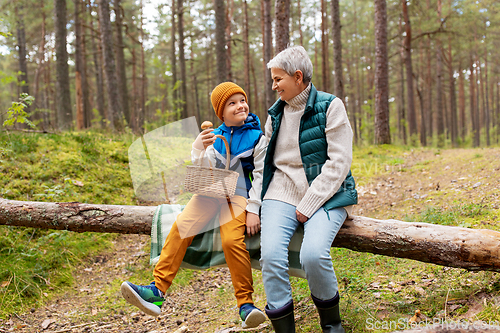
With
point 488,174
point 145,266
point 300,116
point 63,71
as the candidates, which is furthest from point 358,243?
point 63,71

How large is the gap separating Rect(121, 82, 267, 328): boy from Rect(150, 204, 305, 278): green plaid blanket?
0.11 m

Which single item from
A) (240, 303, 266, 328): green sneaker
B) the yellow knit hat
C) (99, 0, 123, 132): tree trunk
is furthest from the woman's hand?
(99, 0, 123, 132): tree trunk

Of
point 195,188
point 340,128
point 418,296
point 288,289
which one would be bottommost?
point 418,296

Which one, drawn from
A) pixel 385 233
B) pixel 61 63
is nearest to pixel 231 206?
pixel 385 233

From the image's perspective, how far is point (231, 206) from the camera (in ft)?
8.74

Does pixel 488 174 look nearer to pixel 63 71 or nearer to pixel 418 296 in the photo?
pixel 418 296

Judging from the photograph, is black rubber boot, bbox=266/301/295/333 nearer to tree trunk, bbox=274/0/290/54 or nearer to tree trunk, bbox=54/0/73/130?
tree trunk, bbox=274/0/290/54

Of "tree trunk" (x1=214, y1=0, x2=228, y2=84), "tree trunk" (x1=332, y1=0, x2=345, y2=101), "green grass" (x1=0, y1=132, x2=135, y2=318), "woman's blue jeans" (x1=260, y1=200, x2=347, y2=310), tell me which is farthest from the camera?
"tree trunk" (x1=332, y1=0, x2=345, y2=101)

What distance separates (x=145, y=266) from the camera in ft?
14.8

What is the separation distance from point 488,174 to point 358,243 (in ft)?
13.5

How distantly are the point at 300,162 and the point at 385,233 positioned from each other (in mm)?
862

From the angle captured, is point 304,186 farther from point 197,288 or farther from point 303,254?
point 197,288

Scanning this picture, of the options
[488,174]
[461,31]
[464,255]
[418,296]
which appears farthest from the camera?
[461,31]

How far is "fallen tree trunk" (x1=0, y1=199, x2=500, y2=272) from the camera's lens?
2.26m
